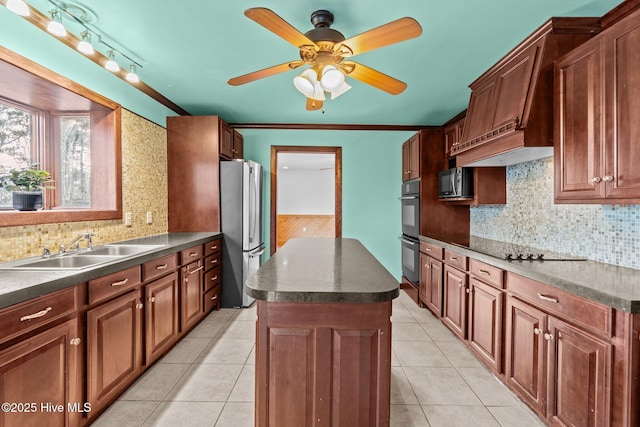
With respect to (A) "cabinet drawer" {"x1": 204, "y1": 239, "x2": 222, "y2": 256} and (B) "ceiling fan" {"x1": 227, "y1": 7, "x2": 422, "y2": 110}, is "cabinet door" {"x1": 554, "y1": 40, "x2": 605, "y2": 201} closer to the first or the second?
(B) "ceiling fan" {"x1": 227, "y1": 7, "x2": 422, "y2": 110}

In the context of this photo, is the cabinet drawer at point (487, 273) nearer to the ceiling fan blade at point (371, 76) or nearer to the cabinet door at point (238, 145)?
the ceiling fan blade at point (371, 76)

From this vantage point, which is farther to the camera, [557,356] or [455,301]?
[455,301]

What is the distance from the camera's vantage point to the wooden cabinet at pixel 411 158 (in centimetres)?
384

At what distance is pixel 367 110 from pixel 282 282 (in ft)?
9.83

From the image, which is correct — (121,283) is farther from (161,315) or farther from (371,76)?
(371,76)

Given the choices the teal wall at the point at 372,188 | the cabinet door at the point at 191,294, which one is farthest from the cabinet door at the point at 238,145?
the cabinet door at the point at 191,294

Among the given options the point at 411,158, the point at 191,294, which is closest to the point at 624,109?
the point at 411,158

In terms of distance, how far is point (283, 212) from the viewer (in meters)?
9.13

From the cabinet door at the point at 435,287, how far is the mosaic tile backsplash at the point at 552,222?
0.72 m

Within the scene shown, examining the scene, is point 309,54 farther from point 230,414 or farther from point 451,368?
point 451,368

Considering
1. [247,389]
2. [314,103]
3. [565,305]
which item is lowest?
[247,389]

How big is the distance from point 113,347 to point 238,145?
2928 mm

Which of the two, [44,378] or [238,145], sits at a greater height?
[238,145]

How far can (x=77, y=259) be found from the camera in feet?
6.95
